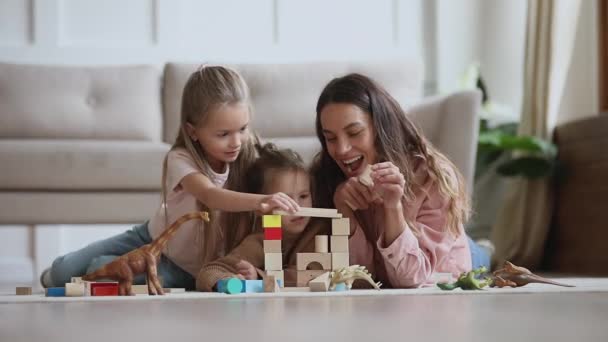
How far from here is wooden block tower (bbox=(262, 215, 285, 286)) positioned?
67.5 inches

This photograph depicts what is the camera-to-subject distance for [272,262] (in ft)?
5.69

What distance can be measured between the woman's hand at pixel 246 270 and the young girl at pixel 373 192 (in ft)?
0.81

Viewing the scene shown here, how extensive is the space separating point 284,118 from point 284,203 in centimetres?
224

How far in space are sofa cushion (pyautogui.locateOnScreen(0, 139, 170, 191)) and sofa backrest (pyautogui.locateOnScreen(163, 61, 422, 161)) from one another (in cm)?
44

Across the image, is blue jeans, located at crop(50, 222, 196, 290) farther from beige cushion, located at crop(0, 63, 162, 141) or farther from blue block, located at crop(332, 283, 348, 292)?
beige cushion, located at crop(0, 63, 162, 141)

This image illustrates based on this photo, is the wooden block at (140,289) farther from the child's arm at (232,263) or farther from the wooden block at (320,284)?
the wooden block at (320,284)

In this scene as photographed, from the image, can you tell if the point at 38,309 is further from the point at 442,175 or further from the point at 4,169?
the point at 4,169

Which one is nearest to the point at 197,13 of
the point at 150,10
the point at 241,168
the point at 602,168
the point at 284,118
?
the point at 150,10

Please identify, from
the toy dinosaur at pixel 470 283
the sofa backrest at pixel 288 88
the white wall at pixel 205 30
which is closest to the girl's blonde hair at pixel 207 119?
the toy dinosaur at pixel 470 283

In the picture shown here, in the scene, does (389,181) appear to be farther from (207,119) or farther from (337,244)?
(207,119)

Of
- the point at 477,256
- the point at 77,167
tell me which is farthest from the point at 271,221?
the point at 77,167

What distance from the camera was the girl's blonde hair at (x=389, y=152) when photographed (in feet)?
6.46

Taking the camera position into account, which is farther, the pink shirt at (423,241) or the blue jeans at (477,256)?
the blue jeans at (477,256)

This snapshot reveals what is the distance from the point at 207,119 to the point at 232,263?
368mm
